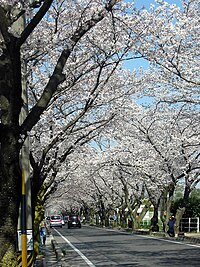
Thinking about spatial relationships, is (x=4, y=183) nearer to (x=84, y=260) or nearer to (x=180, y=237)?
(x=84, y=260)

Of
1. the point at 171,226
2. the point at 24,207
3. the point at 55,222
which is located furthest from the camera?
the point at 55,222

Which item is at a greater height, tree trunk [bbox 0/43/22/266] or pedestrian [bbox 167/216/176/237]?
tree trunk [bbox 0/43/22/266]

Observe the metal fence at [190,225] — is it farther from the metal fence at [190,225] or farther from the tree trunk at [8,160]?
the tree trunk at [8,160]

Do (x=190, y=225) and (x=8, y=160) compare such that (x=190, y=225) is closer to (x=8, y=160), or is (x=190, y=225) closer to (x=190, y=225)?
(x=190, y=225)

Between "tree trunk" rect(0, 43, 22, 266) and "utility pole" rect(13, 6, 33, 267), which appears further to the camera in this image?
"utility pole" rect(13, 6, 33, 267)

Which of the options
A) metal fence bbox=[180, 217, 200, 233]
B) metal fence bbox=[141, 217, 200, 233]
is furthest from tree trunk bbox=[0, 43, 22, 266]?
metal fence bbox=[180, 217, 200, 233]

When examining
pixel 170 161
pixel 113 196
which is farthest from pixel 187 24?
pixel 113 196

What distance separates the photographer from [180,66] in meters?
14.3

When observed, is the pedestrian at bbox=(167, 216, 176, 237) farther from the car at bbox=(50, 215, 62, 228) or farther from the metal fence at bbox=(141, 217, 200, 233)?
the car at bbox=(50, 215, 62, 228)

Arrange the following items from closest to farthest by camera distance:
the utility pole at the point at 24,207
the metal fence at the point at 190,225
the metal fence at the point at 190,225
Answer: the utility pole at the point at 24,207 → the metal fence at the point at 190,225 → the metal fence at the point at 190,225

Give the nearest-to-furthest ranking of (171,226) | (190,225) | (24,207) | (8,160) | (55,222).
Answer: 1. (8,160)
2. (24,207)
3. (171,226)
4. (190,225)
5. (55,222)

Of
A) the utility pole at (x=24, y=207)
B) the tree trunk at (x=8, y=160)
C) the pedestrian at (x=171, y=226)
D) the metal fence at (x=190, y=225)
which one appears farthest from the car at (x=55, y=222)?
the tree trunk at (x=8, y=160)

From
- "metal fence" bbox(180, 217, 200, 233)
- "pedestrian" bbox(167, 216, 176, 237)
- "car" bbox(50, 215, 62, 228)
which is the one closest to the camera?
"pedestrian" bbox(167, 216, 176, 237)

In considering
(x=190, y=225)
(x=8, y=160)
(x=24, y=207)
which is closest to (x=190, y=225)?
(x=190, y=225)
